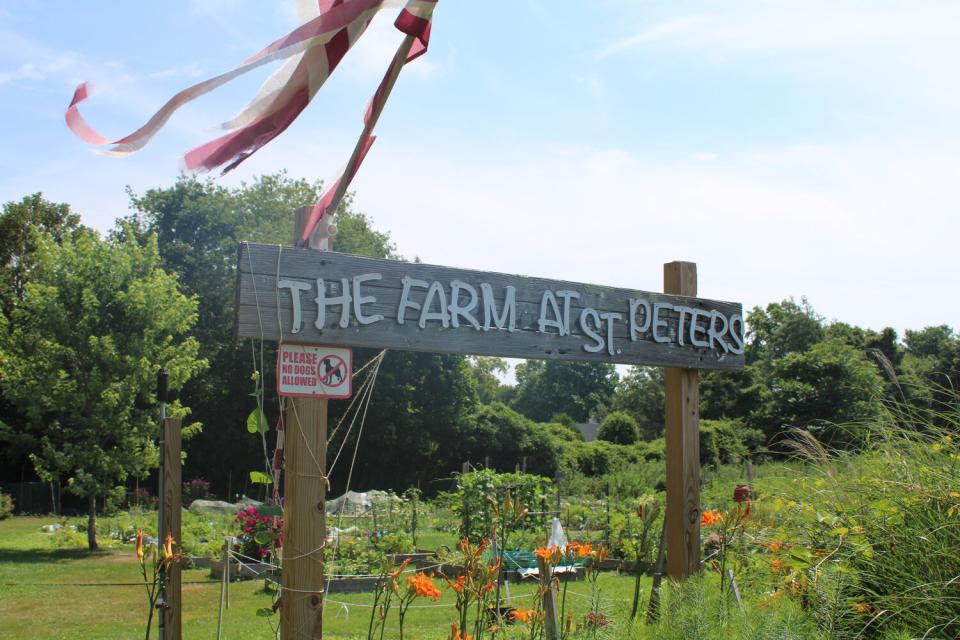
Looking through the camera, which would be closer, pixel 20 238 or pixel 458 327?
pixel 458 327

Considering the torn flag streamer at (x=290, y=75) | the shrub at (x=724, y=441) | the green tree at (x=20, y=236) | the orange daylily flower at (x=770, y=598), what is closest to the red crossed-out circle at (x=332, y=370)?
the torn flag streamer at (x=290, y=75)

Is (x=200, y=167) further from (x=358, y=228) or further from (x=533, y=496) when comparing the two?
(x=358, y=228)

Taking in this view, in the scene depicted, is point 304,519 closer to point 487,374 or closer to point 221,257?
point 221,257

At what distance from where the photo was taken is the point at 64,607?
28.5 ft

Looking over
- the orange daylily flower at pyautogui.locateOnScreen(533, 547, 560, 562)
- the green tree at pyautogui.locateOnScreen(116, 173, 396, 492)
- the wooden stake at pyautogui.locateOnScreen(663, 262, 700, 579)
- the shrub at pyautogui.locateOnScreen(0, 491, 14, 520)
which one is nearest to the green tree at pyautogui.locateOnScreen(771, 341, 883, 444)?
the green tree at pyautogui.locateOnScreen(116, 173, 396, 492)

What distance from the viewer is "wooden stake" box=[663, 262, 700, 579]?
4285 mm

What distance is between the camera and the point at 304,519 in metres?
2.94

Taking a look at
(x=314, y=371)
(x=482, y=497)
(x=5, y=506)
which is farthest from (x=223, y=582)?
(x=5, y=506)

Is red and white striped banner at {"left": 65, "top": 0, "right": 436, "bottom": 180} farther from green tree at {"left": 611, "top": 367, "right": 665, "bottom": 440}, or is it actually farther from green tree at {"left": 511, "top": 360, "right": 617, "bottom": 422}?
green tree at {"left": 511, "top": 360, "right": 617, "bottom": 422}

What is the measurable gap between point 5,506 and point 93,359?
9.02 m

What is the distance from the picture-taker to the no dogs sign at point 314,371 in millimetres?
2953

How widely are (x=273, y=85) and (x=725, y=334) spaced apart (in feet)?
9.95

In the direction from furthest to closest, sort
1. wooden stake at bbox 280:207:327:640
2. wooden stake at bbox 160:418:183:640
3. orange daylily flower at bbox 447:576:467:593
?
wooden stake at bbox 160:418:183:640 < wooden stake at bbox 280:207:327:640 < orange daylily flower at bbox 447:576:467:593

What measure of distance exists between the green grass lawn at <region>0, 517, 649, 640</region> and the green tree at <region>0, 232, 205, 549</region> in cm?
244
